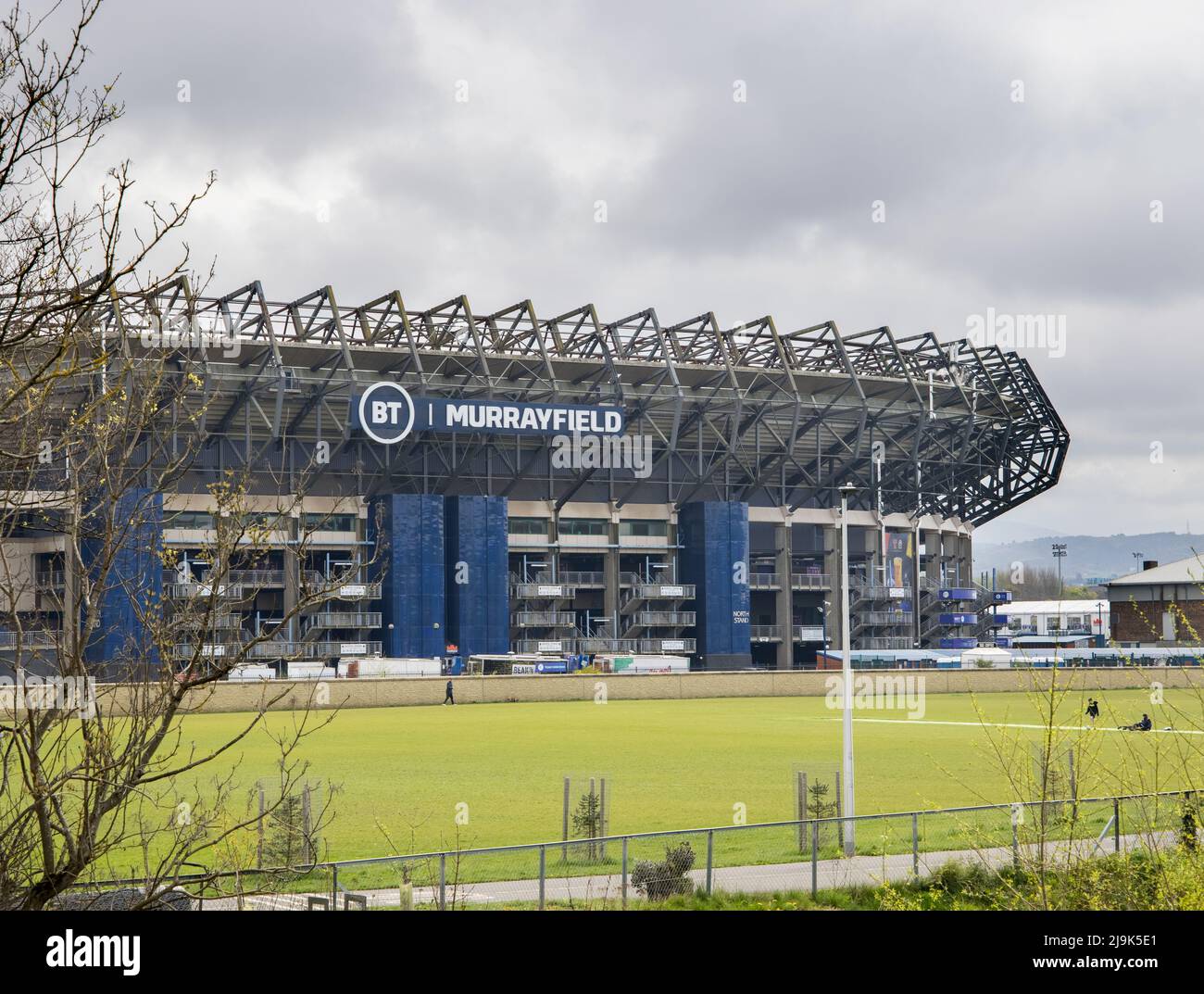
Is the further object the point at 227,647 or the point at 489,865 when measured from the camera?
the point at 489,865

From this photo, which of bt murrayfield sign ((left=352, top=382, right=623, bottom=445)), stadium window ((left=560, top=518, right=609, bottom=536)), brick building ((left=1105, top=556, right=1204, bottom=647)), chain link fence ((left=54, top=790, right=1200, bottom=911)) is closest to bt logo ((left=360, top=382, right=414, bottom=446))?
bt murrayfield sign ((left=352, top=382, right=623, bottom=445))

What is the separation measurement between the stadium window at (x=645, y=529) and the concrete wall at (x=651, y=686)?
29.3 m

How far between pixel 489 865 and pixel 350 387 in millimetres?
76377

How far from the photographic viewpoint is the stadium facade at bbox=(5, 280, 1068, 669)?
9600 cm

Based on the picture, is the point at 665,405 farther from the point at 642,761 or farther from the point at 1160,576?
the point at 642,761

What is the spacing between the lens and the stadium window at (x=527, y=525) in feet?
351

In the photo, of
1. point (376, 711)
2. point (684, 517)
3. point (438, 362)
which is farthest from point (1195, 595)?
point (376, 711)

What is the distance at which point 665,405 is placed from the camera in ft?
349

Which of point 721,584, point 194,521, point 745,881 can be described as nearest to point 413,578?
point 194,521

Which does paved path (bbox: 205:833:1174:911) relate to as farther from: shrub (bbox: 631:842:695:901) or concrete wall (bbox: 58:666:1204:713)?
concrete wall (bbox: 58:666:1204:713)

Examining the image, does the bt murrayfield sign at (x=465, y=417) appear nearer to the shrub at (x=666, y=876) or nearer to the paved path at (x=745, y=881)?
the paved path at (x=745, y=881)

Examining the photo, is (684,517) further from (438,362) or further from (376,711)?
(376,711)

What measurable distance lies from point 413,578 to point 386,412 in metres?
12.4
